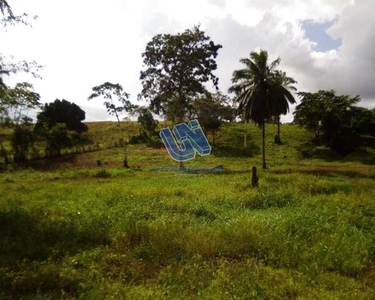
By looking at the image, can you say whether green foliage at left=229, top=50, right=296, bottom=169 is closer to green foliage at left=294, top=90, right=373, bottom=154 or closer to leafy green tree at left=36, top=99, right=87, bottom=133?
green foliage at left=294, top=90, right=373, bottom=154

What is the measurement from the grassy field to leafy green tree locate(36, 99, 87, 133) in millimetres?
32810

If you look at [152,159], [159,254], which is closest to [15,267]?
[159,254]

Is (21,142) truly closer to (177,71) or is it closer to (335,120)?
(177,71)

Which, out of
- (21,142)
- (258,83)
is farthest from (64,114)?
(258,83)

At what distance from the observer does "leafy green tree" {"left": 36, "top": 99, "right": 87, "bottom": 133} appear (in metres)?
44.4

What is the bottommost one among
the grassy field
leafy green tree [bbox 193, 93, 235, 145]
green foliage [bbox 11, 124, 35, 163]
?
the grassy field

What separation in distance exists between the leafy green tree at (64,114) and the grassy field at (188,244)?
3281cm

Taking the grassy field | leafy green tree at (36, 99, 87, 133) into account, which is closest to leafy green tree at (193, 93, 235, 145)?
leafy green tree at (36, 99, 87, 133)

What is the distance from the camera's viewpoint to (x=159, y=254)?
713 cm

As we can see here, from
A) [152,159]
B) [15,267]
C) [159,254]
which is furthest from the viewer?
[152,159]

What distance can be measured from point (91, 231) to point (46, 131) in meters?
28.8

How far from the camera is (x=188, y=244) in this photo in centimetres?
738

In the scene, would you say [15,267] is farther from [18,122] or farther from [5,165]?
[18,122]

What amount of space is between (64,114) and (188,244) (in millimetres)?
42123
